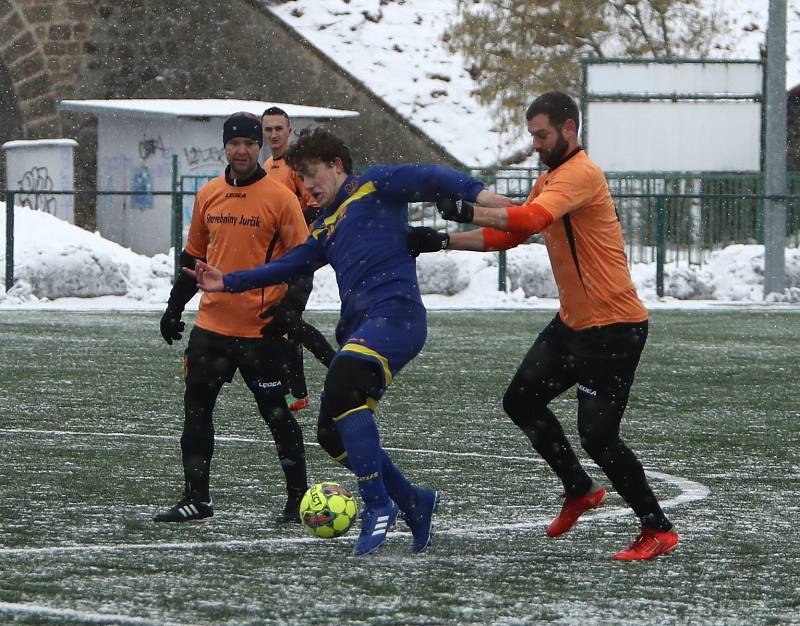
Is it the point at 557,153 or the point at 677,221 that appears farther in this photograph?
the point at 677,221

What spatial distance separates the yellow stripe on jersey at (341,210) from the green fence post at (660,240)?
19978 mm

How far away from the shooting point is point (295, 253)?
7.04 meters

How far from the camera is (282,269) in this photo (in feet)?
23.0

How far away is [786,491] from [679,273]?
734 inches

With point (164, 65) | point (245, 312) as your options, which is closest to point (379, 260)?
point (245, 312)

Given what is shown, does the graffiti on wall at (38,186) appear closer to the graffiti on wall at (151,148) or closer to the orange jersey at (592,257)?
the graffiti on wall at (151,148)

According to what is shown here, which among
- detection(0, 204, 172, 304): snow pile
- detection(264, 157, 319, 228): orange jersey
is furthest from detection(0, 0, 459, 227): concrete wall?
detection(264, 157, 319, 228): orange jersey

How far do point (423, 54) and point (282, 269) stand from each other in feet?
122

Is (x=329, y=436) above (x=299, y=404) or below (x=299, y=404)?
above

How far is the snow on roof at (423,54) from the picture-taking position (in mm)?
40750

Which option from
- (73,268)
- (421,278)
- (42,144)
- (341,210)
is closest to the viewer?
(341,210)

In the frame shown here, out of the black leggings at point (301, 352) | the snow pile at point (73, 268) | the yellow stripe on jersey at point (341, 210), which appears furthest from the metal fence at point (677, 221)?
the yellow stripe on jersey at point (341, 210)

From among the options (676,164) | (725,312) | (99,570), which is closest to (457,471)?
(99,570)

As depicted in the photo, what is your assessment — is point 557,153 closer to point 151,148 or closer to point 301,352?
point 301,352
